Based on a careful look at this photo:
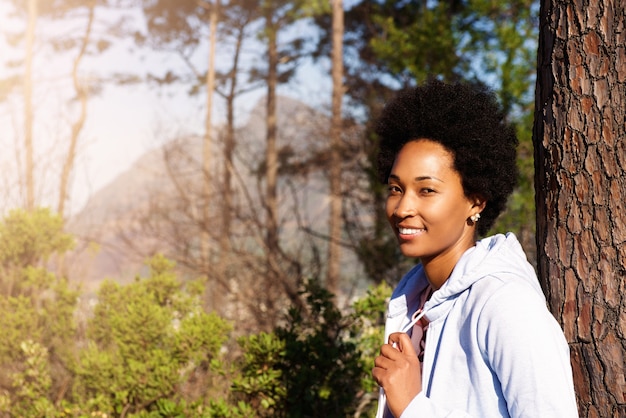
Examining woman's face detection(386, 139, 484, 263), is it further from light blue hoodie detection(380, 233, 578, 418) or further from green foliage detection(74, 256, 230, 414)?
green foliage detection(74, 256, 230, 414)

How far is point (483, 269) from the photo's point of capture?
6.09 feet

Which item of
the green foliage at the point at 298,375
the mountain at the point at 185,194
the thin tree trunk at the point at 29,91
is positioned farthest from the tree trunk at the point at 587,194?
the thin tree trunk at the point at 29,91

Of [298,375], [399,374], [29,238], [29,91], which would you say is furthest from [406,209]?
[29,91]

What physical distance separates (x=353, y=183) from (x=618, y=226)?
13.1 m

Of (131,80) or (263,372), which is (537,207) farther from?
(131,80)

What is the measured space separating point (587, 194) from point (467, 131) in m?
0.52

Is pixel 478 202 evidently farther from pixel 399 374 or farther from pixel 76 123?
pixel 76 123

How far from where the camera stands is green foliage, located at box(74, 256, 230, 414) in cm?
445

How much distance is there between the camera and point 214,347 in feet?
15.4

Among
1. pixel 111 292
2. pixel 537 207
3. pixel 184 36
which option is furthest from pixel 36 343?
pixel 184 36

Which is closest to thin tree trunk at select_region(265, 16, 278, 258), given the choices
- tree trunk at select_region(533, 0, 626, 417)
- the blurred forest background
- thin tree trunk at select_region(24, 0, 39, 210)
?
the blurred forest background

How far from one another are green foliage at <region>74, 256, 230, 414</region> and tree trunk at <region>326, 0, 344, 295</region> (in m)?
8.60

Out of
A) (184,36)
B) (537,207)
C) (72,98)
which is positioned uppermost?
(184,36)

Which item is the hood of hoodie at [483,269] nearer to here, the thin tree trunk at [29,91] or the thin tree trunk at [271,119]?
the thin tree trunk at [29,91]
